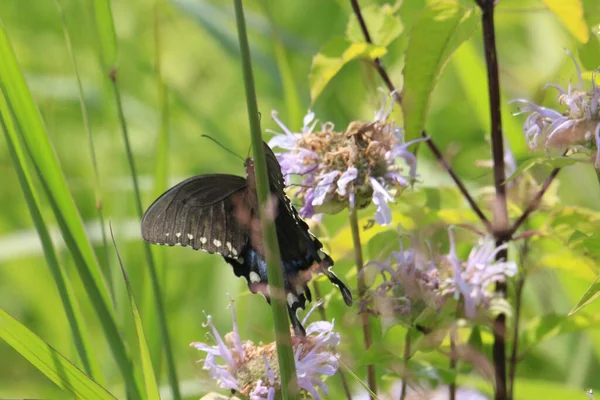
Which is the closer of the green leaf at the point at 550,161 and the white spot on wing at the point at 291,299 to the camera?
the green leaf at the point at 550,161

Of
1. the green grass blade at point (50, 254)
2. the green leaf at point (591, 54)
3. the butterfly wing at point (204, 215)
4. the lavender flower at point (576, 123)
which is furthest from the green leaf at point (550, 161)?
the green grass blade at point (50, 254)

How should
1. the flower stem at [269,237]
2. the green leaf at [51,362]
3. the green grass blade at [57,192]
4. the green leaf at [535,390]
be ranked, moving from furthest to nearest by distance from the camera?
the green leaf at [535,390] → the green grass blade at [57,192] → the green leaf at [51,362] → the flower stem at [269,237]

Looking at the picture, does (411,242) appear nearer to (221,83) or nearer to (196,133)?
(196,133)

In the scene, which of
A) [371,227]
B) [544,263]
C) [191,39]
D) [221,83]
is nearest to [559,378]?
[544,263]

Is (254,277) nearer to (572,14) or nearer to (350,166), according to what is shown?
(350,166)

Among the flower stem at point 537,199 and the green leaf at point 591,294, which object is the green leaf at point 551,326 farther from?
the green leaf at point 591,294

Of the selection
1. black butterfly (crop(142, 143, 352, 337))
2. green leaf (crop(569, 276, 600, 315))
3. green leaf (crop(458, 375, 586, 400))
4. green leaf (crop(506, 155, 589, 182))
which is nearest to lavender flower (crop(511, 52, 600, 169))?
green leaf (crop(506, 155, 589, 182))

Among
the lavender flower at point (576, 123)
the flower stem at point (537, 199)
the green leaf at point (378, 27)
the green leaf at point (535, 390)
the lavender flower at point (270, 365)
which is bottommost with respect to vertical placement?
the green leaf at point (535, 390)
